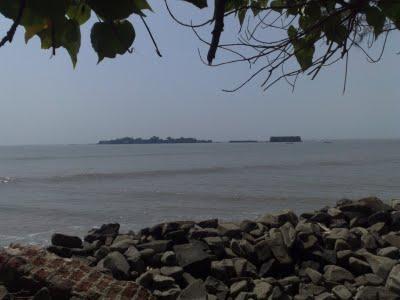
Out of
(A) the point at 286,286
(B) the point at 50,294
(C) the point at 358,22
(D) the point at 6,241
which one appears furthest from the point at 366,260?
(D) the point at 6,241

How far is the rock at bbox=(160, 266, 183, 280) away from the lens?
7.23 meters

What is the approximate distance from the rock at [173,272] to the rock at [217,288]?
1.39ft

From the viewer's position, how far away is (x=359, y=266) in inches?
296

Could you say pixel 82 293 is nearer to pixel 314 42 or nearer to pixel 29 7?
pixel 314 42

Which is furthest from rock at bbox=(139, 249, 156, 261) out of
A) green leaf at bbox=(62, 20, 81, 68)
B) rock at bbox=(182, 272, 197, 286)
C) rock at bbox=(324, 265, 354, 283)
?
green leaf at bbox=(62, 20, 81, 68)

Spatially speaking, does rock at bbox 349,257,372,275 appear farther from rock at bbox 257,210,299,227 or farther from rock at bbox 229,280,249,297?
rock at bbox 257,210,299,227

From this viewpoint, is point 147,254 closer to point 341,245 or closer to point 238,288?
point 238,288

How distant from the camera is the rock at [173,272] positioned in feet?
23.7

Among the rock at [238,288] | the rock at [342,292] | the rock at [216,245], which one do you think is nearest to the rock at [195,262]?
the rock at [216,245]

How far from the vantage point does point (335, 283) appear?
703cm

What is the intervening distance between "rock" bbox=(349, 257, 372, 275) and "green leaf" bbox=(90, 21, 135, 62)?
7.14 m

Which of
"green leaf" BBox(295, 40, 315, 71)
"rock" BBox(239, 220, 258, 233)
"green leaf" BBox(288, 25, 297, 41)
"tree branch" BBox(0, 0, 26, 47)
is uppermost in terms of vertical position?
"green leaf" BBox(288, 25, 297, 41)

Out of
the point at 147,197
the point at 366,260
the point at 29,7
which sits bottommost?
the point at 147,197

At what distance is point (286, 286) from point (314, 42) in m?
5.68
